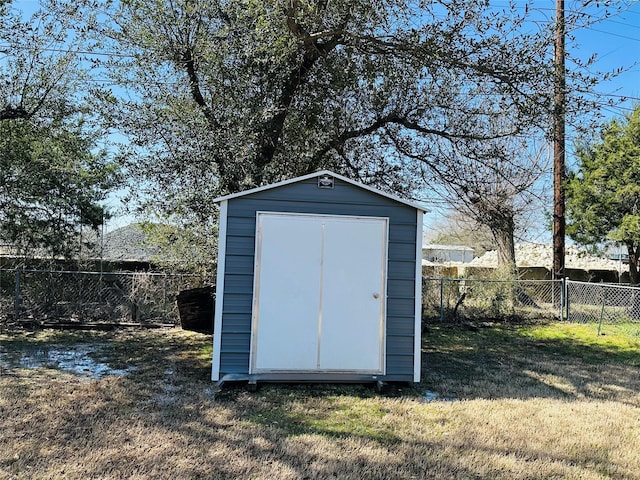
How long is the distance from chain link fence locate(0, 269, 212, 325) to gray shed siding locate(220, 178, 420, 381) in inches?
149

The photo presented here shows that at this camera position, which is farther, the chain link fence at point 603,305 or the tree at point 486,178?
the chain link fence at point 603,305

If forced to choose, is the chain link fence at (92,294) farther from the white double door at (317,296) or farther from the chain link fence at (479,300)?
the chain link fence at (479,300)

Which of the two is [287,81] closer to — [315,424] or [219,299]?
[219,299]

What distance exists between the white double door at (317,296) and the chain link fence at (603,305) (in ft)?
20.6

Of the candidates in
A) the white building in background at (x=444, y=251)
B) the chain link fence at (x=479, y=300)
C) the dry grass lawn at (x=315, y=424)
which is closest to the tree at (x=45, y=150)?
the dry grass lawn at (x=315, y=424)

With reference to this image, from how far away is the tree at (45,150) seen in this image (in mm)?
7449

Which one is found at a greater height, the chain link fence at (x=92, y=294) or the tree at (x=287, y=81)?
the tree at (x=287, y=81)

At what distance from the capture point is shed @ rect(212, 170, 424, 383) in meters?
5.05

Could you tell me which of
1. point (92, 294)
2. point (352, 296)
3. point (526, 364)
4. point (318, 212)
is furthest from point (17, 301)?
point (526, 364)

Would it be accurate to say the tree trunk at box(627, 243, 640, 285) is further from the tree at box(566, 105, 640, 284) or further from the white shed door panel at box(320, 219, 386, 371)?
the white shed door panel at box(320, 219, 386, 371)

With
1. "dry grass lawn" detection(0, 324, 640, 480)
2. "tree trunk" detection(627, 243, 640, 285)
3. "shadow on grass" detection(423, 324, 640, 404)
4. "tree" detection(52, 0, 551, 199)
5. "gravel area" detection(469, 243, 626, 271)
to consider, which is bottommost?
"dry grass lawn" detection(0, 324, 640, 480)

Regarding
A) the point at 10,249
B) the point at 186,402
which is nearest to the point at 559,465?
the point at 186,402

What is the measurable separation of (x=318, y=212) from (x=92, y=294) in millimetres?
5634

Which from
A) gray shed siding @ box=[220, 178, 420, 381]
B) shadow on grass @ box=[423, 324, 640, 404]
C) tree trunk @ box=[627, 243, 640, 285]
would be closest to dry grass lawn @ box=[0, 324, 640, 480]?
shadow on grass @ box=[423, 324, 640, 404]
